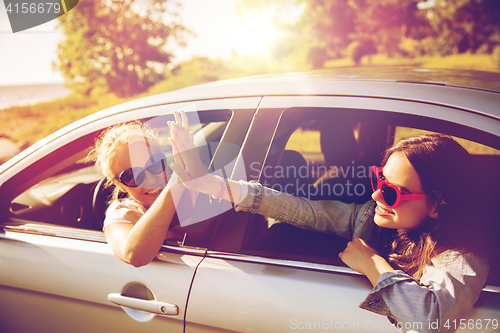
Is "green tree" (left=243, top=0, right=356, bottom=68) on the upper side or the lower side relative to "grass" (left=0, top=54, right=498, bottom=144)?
upper

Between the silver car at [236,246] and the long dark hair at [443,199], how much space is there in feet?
0.21

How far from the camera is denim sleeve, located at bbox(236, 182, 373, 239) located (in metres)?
1.34

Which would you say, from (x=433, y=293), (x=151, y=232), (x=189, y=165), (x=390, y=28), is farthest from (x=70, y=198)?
(x=390, y=28)

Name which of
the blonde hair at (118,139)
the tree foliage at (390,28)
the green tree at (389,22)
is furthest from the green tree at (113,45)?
the blonde hair at (118,139)

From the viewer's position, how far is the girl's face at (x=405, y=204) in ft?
3.74

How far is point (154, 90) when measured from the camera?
66.5 ft

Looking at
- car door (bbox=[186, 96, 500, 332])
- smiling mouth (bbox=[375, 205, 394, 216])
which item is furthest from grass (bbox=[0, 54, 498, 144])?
smiling mouth (bbox=[375, 205, 394, 216])

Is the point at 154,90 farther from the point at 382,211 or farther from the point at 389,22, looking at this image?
the point at 389,22

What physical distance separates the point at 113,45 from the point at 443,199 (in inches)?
847

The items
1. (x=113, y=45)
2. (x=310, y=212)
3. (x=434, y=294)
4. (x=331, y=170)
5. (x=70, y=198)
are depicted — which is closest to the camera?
(x=434, y=294)

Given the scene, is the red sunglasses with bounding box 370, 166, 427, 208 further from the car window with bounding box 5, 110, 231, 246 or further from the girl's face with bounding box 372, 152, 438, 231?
the car window with bounding box 5, 110, 231, 246

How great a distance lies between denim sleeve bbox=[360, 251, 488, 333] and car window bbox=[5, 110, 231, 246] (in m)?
0.91

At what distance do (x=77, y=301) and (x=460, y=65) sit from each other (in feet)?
66.6

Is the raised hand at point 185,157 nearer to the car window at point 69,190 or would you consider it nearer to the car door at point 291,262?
the car door at point 291,262
